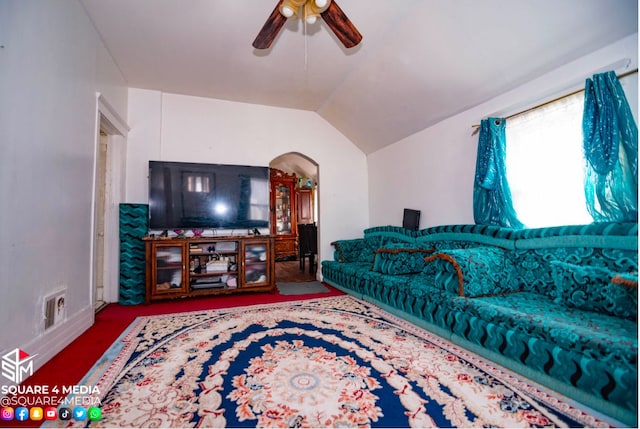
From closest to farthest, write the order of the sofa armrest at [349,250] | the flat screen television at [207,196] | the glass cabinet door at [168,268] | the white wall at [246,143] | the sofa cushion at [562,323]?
the sofa cushion at [562,323]
the glass cabinet door at [168,268]
the flat screen television at [207,196]
the white wall at [246,143]
the sofa armrest at [349,250]

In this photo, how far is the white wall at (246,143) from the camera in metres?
3.75

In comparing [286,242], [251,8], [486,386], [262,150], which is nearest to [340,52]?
[251,8]

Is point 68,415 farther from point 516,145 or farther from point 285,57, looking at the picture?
point 516,145

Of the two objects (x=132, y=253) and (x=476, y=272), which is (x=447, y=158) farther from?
(x=132, y=253)

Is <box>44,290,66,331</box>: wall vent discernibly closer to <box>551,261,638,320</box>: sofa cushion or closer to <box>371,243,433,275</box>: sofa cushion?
<box>371,243,433,275</box>: sofa cushion

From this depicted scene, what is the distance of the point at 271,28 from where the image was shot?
2.01 meters

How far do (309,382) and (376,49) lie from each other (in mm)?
3001

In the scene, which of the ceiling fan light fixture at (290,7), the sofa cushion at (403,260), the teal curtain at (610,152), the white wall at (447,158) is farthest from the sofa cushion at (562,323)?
the ceiling fan light fixture at (290,7)

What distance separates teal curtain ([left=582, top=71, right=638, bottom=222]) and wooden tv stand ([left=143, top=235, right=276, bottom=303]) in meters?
3.23

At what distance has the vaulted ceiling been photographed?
207 cm

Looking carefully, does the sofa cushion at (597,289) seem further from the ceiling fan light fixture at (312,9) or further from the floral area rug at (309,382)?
the ceiling fan light fixture at (312,9)

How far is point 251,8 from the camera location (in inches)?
95.5

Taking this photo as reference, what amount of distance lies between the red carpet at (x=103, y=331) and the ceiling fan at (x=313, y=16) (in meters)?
2.48

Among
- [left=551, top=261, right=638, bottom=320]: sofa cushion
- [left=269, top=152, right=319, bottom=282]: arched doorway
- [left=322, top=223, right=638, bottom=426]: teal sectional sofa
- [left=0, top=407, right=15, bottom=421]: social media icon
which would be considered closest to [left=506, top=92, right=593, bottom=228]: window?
[left=322, top=223, right=638, bottom=426]: teal sectional sofa
